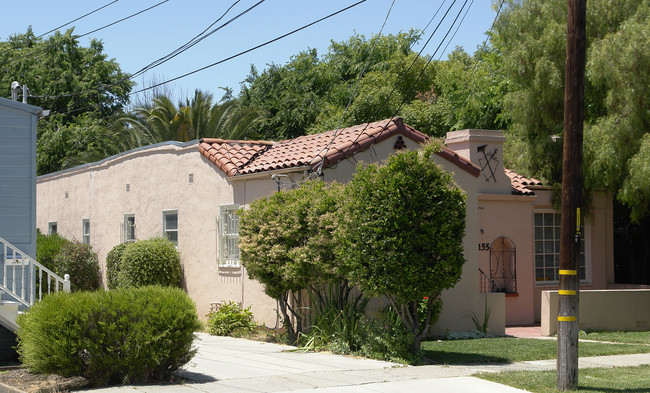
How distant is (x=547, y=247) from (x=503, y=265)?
5.57ft

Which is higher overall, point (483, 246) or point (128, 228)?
point (128, 228)

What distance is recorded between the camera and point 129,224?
21234 mm

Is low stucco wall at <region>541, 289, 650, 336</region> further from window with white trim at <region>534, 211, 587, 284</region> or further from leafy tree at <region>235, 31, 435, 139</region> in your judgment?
leafy tree at <region>235, 31, 435, 139</region>

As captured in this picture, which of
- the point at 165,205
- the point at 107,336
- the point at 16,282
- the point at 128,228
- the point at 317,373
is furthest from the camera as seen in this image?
the point at 128,228

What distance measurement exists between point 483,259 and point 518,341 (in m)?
3.47

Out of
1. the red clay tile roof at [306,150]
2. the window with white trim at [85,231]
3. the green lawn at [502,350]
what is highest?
the red clay tile roof at [306,150]

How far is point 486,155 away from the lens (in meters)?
18.4

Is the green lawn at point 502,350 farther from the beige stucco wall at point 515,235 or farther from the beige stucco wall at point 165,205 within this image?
the beige stucco wall at point 165,205

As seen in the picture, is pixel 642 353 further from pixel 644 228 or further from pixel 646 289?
pixel 644 228

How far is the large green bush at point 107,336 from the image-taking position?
9.91 m

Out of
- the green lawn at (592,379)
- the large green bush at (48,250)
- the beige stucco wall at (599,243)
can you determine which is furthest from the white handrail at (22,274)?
the beige stucco wall at (599,243)

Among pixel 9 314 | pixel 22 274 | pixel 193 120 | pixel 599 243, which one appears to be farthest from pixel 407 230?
pixel 193 120

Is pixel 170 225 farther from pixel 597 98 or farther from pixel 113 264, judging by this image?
pixel 597 98

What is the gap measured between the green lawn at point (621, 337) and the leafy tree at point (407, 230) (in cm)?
517
